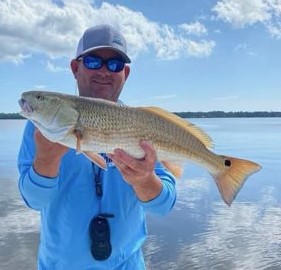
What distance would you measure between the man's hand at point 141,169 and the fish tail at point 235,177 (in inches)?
21.5

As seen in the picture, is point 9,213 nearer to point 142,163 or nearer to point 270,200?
point 270,200

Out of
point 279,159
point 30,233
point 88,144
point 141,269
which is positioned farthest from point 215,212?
point 279,159

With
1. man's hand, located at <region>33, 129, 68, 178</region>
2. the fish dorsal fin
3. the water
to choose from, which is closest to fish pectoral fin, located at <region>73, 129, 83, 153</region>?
man's hand, located at <region>33, 129, 68, 178</region>

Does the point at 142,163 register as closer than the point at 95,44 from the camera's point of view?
Yes

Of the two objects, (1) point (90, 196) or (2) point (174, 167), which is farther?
(2) point (174, 167)

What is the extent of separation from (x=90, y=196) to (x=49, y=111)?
2.22 feet

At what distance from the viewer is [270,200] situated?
12.3m

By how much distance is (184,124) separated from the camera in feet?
11.3

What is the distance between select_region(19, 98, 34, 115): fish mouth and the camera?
3.14 m

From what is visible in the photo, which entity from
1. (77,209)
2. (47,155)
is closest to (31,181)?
(47,155)

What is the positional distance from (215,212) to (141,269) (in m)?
7.55

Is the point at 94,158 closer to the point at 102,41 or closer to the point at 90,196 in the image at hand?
the point at 90,196

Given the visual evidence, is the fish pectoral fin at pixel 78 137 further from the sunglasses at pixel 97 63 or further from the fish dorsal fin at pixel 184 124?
the sunglasses at pixel 97 63

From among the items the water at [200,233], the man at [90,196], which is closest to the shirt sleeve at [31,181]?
the man at [90,196]
